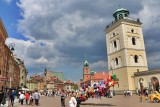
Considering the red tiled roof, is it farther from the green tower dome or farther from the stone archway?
the stone archway

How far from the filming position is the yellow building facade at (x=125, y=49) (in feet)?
166

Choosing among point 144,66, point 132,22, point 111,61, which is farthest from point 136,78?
point 132,22

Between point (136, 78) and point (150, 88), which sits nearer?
point (150, 88)

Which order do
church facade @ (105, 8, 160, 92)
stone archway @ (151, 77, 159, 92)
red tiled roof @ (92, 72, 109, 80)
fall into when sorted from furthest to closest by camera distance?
red tiled roof @ (92, 72, 109, 80) < church facade @ (105, 8, 160, 92) < stone archway @ (151, 77, 159, 92)

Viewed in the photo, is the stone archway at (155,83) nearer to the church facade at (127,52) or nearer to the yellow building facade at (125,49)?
the church facade at (127,52)

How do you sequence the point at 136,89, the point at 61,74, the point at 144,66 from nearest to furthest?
the point at 136,89 < the point at 144,66 < the point at 61,74

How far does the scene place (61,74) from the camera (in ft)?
537

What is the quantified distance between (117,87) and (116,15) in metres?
21.5

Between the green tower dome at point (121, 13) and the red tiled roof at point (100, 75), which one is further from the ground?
the green tower dome at point (121, 13)

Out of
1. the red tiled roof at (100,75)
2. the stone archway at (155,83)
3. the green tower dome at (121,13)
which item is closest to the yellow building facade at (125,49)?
the green tower dome at (121,13)

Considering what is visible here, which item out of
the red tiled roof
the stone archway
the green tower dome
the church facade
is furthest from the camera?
the red tiled roof

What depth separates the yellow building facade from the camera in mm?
50500

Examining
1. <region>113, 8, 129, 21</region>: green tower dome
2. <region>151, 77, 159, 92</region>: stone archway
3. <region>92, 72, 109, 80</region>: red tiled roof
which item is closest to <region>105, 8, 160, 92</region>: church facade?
<region>113, 8, 129, 21</region>: green tower dome

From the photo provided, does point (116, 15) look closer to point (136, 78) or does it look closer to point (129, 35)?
point (129, 35)
